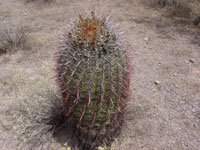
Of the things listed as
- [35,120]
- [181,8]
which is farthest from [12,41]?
[181,8]

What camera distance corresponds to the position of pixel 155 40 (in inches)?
205

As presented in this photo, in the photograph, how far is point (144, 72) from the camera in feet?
13.8

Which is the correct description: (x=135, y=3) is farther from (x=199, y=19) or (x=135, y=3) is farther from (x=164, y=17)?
(x=199, y=19)

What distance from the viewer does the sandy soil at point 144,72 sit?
292 cm

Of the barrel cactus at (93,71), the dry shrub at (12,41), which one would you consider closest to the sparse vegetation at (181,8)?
the dry shrub at (12,41)

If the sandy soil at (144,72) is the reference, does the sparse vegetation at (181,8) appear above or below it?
above

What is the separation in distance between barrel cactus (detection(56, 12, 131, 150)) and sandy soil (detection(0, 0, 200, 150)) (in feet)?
2.24

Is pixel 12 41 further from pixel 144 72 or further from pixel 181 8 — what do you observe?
pixel 181 8

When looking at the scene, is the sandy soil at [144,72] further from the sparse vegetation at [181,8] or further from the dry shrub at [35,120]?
the sparse vegetation at [181,8]

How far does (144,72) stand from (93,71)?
2.37 meters

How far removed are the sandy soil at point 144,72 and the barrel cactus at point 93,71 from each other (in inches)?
26.9

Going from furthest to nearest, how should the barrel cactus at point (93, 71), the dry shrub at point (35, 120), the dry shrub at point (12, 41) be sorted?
the dry shrub at point (12, 41), the dry shrub at point (35, 120), the barrel cactus at point (93, 71)

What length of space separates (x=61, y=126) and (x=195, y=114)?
195 centimetres

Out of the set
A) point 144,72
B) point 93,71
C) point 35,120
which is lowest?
point 144,72
